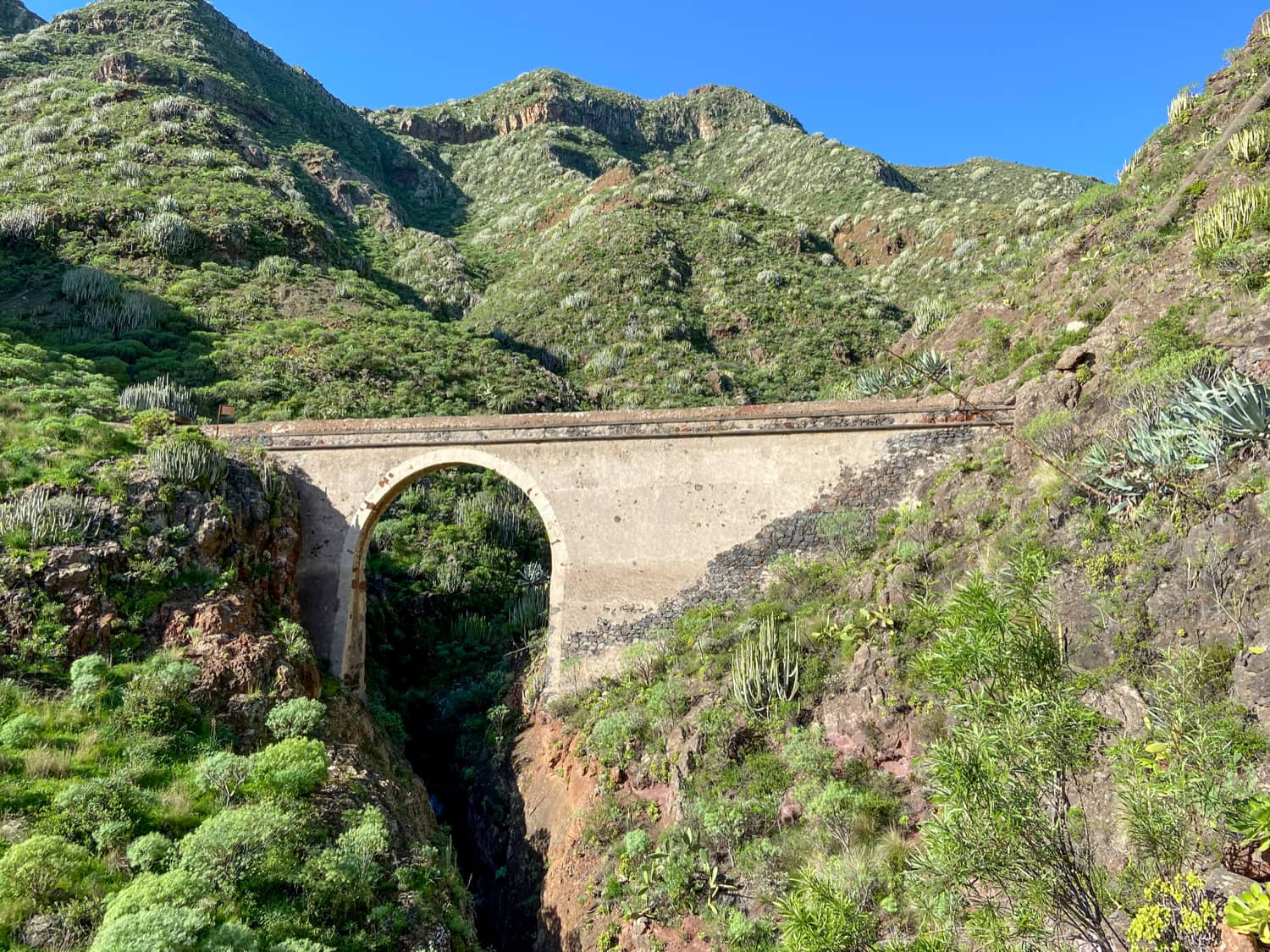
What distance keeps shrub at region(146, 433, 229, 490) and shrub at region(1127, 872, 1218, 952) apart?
37.9 feet

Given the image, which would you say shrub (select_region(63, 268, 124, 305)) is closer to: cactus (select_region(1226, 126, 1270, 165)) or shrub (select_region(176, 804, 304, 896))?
shrub (select_region(176, 804, 304, 896))

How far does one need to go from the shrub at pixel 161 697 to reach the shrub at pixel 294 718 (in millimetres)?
826

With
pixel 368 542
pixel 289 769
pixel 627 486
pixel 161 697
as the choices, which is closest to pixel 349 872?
pixel 289 769

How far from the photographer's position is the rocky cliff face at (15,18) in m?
42.3

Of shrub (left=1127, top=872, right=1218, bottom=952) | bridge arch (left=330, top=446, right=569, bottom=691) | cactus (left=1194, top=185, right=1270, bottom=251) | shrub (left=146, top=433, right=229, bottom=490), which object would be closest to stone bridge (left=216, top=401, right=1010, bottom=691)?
bridge arch (left=330, top=446, right=569, bottom=691)

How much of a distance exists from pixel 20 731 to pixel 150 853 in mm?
2297

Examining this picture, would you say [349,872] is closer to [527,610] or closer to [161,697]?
[161,697]

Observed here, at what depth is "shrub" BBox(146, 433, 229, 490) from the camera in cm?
1029

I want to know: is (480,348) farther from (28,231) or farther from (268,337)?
(28,231)

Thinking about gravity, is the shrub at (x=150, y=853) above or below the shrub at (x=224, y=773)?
below

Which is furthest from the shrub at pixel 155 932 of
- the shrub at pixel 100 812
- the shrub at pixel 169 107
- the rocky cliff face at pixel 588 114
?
the rocky cliff face at pixel 588 114

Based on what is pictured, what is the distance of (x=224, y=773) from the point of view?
697 cm

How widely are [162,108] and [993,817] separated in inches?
1603

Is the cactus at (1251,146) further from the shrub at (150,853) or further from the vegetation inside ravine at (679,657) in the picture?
the shrub at (150,853)
